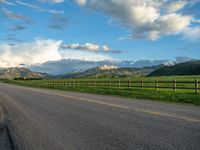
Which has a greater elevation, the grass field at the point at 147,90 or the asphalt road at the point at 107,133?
the grass field at the point at 147,90

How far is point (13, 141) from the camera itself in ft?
27.2

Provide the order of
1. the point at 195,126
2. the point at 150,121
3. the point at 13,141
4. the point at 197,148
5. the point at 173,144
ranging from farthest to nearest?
the point at 150,121
the point at 195,126
the point at 13,141
the point at 173,144
the point at 197,148

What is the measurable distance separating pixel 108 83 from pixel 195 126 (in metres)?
36.5

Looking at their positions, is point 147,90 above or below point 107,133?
above

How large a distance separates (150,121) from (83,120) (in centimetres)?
233

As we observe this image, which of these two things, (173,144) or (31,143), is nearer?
(173,144)

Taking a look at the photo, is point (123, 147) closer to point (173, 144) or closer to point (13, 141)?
point (173, 144)

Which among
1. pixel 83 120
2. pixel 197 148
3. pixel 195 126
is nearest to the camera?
pixel 197 148

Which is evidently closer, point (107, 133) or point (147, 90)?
point (107, 133)

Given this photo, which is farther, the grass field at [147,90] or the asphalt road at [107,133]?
the grass field at [147,90]

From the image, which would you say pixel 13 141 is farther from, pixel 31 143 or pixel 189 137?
pixel 189 137

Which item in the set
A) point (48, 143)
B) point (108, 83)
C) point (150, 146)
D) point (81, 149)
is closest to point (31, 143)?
point (48, 143)

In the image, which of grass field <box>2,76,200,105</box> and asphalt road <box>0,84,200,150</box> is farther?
grass field <box>2,76,200,105</box>

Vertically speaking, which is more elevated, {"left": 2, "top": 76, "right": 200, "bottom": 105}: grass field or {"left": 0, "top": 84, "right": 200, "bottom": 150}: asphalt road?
{"left": 2, "top": 76, "right": 200, "bottom": 105}: grass field
